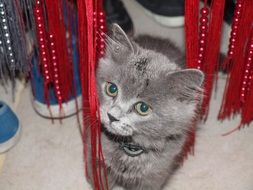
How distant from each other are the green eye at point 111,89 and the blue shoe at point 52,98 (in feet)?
1.31

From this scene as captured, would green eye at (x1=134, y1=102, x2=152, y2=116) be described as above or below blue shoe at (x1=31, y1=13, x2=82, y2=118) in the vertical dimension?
above

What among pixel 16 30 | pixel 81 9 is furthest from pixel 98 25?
pixel 16 30

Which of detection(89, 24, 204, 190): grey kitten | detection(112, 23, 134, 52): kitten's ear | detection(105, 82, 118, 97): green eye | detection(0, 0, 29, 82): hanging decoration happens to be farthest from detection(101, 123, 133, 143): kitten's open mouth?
detection(0, 0, 29, 82): hanging decoration

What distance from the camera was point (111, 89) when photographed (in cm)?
123

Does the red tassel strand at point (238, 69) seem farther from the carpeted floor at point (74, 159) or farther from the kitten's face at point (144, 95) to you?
the kitten's face at point (144, 95)

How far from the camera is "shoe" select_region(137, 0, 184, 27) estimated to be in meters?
1.86

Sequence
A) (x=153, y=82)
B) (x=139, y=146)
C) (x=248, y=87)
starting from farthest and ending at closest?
(x=248, y=87), (x=139, y=146), (x=153, y=82)

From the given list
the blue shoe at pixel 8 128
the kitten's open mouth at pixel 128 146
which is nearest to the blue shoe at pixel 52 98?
the blue shoe at pixel 8 128

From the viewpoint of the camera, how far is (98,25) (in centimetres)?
134

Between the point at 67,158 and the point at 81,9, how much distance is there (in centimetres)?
59

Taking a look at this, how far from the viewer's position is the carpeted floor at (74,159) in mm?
1504

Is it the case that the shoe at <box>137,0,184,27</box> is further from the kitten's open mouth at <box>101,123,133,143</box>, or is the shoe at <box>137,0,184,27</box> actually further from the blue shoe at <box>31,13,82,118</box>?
the kitten's open mouth at <box>101,123,133,143</box>

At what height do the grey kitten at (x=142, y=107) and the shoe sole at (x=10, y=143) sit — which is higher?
the grey kitten at (x=142, y=107)

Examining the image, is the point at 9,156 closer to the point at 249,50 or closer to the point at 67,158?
the point at 67,158
